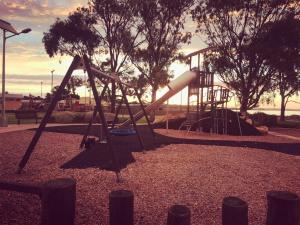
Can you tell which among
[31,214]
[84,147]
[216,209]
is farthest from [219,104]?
[31,214]

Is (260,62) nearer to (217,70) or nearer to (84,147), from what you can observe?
(217,70)

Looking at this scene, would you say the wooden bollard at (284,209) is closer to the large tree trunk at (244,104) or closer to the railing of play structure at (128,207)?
the railing of play structure at (128,207)

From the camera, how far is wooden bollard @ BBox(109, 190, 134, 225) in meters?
3.49

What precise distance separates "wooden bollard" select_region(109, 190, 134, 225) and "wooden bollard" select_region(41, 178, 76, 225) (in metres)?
0.53

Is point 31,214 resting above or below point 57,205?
below

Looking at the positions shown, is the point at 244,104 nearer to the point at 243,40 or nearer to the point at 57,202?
the point at 243,40

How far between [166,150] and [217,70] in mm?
18624

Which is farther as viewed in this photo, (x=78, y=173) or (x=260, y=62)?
(x=260, y=62)

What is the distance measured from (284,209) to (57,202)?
8.71 ft

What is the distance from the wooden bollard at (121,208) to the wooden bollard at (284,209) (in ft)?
5.53

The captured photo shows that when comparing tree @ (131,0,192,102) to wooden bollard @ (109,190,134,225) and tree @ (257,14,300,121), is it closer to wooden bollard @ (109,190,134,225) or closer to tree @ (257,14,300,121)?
tree @ (257,14,300,121)

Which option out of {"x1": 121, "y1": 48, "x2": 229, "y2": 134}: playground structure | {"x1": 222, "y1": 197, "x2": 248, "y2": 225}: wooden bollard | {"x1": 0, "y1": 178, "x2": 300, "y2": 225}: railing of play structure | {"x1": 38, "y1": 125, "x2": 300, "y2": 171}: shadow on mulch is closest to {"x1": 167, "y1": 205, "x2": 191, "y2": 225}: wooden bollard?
{"x1": 0, "y1": 178, "x2": 300, "y2": 225}: railing of play structure

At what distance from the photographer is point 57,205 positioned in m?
3.48

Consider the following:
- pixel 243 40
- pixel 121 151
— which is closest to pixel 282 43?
pixel 243 40
